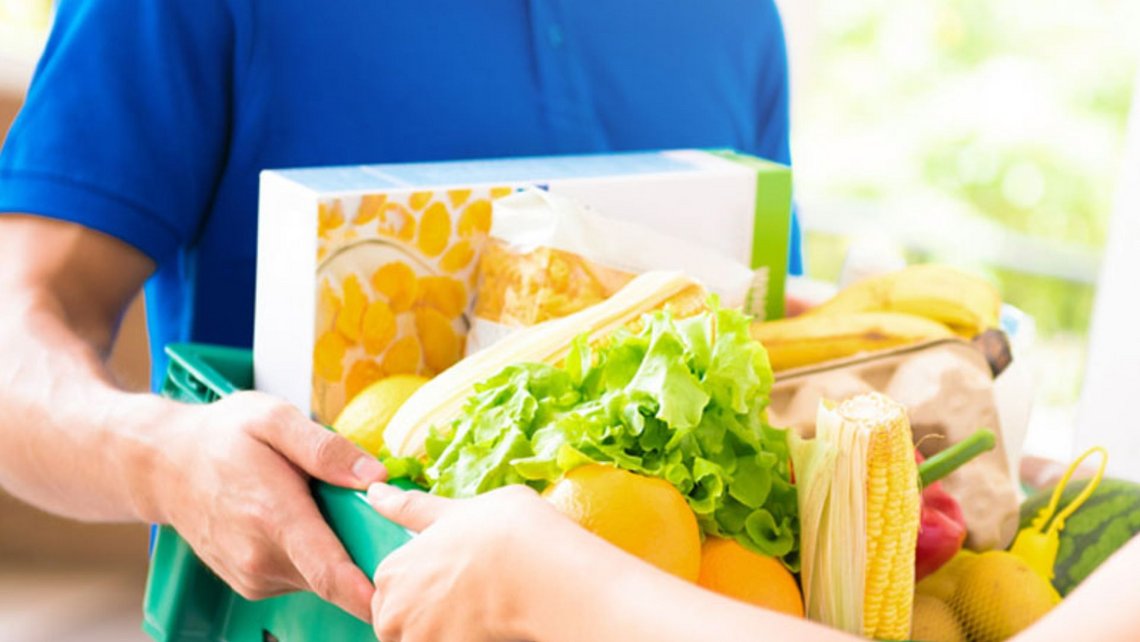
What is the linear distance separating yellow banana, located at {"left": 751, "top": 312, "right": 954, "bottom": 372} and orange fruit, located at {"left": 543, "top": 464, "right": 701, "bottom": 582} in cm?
28

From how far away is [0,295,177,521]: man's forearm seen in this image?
2.87 feet

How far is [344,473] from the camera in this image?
2.43 feet

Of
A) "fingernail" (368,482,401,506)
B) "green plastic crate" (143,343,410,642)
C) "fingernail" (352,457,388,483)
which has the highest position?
"fingernail" (368,482,401,506)

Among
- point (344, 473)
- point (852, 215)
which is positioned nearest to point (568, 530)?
point (344, 473)

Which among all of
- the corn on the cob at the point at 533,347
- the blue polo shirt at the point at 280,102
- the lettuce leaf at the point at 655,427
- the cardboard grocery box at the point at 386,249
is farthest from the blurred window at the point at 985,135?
the lettuce leaf at the point at 655,427

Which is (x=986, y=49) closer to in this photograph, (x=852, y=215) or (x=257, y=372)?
(x=852, y=215)

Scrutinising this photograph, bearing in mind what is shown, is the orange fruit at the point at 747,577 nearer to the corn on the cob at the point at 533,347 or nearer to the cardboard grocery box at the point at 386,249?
the corn on the cob at the point at 533,347

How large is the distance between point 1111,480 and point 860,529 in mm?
283

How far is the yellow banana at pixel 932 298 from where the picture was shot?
3.32 feet

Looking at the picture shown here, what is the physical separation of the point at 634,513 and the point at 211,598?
1.23 ft

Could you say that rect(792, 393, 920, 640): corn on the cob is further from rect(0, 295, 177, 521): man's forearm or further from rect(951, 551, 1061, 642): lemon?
rect(0, 295, 177, 521): man's forearm

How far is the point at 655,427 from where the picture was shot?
2.33 feet

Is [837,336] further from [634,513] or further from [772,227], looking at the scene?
[634,513]

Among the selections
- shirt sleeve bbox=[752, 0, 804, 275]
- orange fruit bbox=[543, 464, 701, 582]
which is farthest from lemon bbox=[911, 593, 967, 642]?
shirt sleeve bbox=[752, 0, 804, 275]
